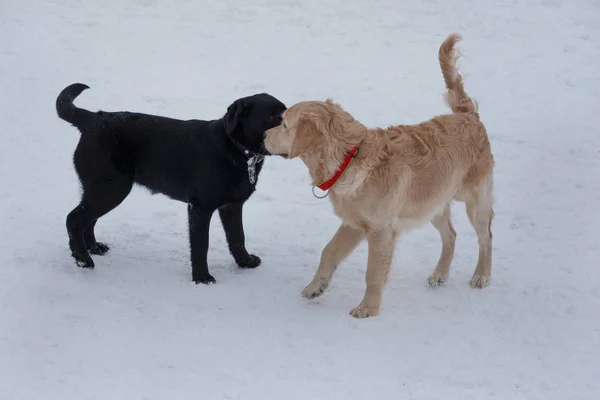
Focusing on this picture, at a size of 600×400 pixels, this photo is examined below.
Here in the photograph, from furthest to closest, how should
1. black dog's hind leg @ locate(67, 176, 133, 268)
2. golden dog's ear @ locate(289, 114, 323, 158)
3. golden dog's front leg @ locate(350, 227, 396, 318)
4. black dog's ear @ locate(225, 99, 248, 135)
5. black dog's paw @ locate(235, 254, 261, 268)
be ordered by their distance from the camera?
black dog's paw @ locate(235, 254, 261, 268)
black dog's hind leg @ locate(67, 176, 133, 268)
black dog's ear @ locate(225, 99, 248, 135)
golden dog's front leg @ locate(350, 227, 396, 318)
golden dog's ear @ locate(289, 114, 323, 158)

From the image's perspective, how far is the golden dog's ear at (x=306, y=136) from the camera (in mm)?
4617

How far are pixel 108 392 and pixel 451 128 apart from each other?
3115 millimetres

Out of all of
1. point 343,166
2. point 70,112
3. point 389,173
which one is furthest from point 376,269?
point 70,112

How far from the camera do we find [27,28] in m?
9.93

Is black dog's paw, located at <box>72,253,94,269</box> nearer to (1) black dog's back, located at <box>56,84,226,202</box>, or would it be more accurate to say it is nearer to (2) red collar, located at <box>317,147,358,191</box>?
(1) black dog's back, located at <box>56,84,226,202</box>

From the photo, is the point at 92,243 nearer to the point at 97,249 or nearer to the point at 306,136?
the point at 97,249

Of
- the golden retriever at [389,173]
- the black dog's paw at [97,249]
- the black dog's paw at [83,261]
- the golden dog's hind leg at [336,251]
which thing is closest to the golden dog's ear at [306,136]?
the golden retriever at [389,173]

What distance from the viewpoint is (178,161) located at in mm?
5348

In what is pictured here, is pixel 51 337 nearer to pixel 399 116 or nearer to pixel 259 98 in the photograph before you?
pixel 259 98

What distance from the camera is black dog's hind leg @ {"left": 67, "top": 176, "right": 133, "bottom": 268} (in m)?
5.37

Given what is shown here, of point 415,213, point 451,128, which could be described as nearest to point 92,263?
point 415,213

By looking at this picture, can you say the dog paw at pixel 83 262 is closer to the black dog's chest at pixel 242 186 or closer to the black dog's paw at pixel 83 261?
the black dog's paw at pixel 83 261

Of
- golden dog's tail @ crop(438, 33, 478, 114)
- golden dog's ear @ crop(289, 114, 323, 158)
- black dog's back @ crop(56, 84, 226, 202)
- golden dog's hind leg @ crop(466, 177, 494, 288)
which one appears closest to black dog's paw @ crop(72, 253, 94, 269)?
black dog's back @ crop(56, 84, 226, 202)

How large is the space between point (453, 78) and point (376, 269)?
1.73m
